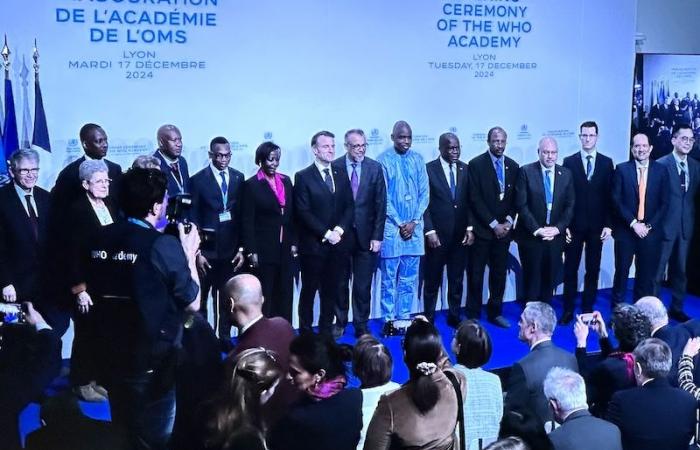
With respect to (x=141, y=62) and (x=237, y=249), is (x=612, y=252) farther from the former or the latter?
(x=141, y=62)

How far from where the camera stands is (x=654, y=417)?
3.91 metres

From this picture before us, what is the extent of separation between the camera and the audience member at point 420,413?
10.9 feet

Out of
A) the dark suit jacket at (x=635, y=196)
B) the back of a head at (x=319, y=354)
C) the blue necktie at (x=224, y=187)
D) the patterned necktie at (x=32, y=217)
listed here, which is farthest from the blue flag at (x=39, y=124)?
the dark suit jacket at (x=635, y=196)

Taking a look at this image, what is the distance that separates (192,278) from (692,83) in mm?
6605

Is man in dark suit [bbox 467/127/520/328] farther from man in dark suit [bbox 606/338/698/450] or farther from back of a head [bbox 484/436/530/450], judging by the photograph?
back of a head [bbox 484/436/530/450]

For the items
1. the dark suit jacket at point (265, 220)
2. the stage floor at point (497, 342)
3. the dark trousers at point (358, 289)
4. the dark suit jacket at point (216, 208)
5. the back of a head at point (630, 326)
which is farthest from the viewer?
the dark trousers at point (358, 289)

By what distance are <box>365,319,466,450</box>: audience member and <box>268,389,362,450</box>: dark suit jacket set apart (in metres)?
0.12

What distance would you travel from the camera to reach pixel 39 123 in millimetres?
6211

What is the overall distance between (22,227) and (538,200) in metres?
3.86

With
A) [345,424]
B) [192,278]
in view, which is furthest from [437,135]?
[345,424]

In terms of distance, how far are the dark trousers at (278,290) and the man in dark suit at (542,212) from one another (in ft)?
6.38

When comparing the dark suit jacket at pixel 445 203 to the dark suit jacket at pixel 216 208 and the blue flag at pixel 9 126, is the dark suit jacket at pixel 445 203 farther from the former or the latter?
the blue flag at pixel 9 126

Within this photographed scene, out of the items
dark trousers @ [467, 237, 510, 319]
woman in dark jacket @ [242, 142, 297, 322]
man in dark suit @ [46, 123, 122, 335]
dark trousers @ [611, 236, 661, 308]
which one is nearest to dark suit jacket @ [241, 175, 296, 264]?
woman in dark jacket @ [242, 142, 297, 322]

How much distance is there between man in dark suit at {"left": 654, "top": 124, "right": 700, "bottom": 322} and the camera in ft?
25.6
